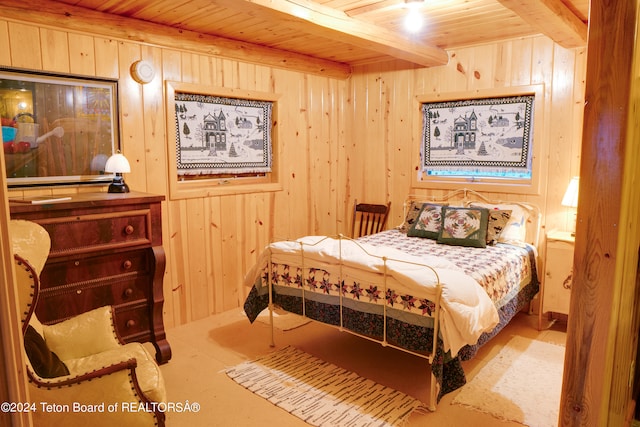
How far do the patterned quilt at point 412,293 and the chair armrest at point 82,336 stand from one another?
47.9 inches

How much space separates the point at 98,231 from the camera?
271 cm

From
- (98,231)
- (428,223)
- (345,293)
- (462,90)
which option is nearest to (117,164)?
(98,231)

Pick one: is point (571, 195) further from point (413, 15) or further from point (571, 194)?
point (413, 15)

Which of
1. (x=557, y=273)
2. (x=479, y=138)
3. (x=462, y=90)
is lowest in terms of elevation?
(x=557, y=273)

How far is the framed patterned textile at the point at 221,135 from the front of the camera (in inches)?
150

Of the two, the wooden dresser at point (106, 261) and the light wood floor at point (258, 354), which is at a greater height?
the wooden dresser at point (106, 261)

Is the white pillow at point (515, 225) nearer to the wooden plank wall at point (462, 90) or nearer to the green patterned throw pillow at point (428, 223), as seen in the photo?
the wooden plank wall at point (462, 90)

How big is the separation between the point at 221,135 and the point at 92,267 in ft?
5.70

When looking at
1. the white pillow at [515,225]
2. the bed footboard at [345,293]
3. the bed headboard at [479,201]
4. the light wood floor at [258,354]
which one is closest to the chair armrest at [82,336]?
the light wood floor at [258,354]

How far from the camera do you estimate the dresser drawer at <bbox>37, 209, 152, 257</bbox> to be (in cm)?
255

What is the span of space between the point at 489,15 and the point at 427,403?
266 cm

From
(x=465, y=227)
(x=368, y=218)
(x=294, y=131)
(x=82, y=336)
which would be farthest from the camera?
(x=368, y=218)

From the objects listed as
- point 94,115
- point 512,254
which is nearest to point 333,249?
point 512,254

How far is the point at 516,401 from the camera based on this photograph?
2.62m
